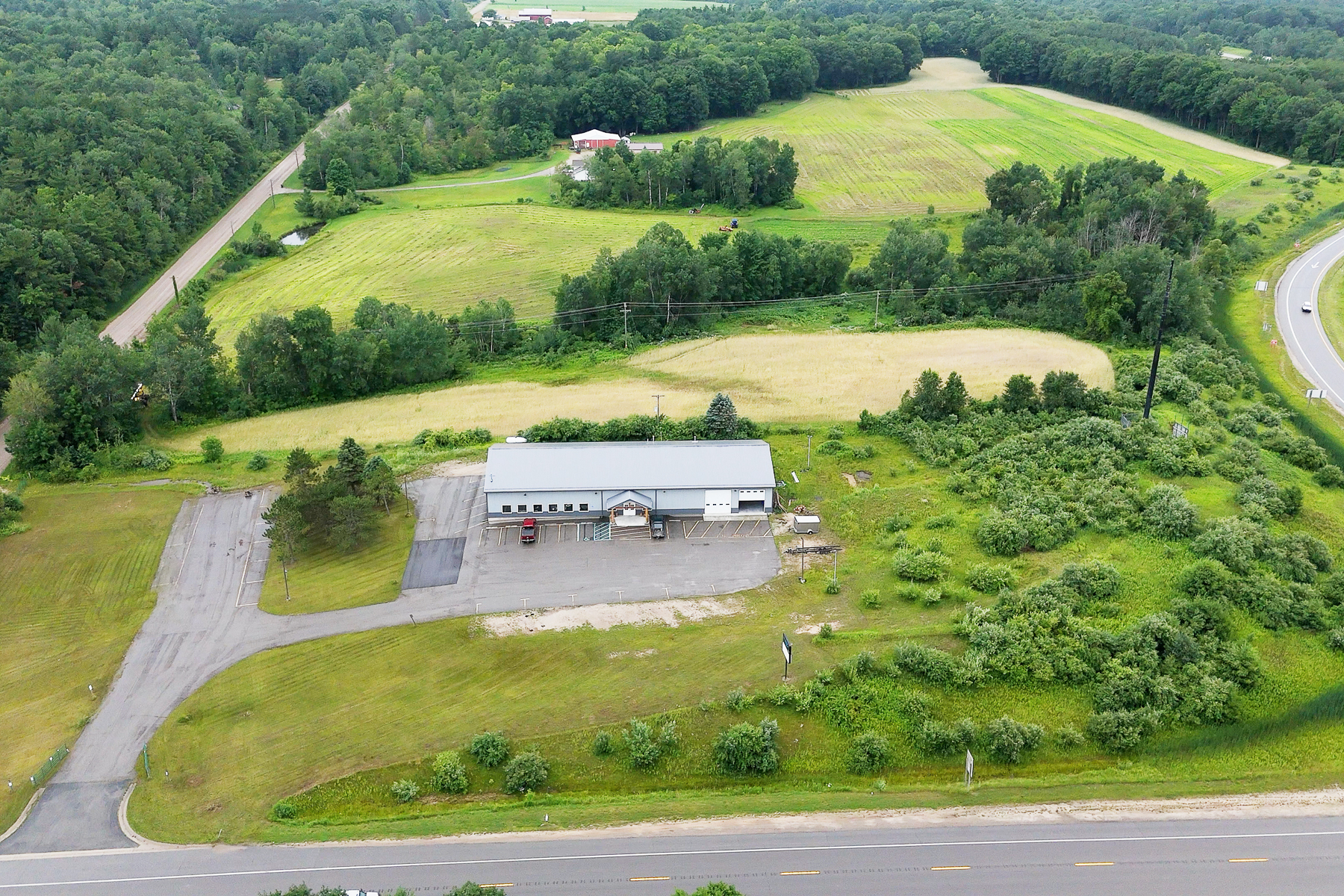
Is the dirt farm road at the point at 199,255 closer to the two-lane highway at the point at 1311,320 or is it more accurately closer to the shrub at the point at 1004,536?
the shrub at the point at 1004,536

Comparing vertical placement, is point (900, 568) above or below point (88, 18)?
below

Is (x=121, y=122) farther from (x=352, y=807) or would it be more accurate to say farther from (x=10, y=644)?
(x=352, y=807)

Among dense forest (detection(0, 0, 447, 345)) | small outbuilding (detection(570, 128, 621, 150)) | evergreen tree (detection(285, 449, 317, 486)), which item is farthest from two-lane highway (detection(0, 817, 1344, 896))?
small outbuilding (detection(570, 128, 621, 150))

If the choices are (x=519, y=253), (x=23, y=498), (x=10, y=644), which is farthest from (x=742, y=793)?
(x=519, y=253)

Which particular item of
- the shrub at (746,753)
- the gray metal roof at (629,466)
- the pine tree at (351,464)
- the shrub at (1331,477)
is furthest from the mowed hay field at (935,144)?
the shrub at (746,753)

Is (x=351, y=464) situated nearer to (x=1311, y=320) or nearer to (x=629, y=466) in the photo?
(x=629, y=466)

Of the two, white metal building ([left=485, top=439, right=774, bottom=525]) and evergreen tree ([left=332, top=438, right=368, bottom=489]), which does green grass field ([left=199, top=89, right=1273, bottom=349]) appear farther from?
white metal building ([left=485, top=439, right=774, bottom=525])
